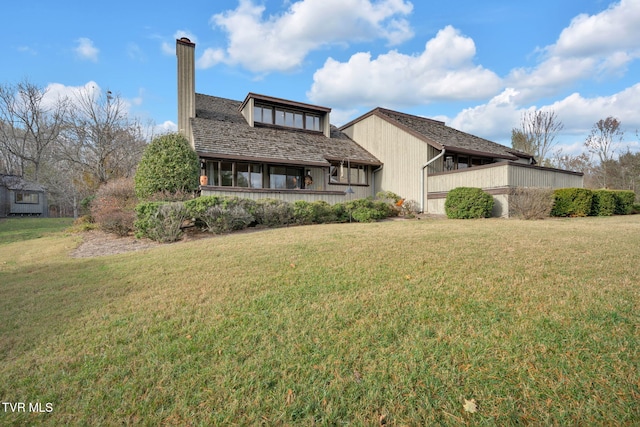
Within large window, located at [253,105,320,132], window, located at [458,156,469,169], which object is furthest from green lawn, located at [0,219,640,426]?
large window, located at [253,105,320,132]

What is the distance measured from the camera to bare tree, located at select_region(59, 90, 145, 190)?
21562 millimetres

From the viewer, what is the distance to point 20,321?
3.72 m

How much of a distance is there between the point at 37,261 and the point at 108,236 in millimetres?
3711

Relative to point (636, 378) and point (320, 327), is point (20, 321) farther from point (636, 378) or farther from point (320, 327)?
point (636, 378)

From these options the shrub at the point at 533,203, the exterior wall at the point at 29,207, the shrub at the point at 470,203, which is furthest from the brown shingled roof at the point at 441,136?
the exterior wall at the point at 29,207

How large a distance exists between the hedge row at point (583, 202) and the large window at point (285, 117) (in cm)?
1417

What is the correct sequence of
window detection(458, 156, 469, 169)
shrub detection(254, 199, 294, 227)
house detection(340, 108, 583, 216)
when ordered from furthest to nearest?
window detection(458, 156, 469, 169) → house detection(340, 108, 583, 216) → shrub detection(254, 199, 294, 227)

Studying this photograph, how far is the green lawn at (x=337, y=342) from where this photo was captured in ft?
6.97

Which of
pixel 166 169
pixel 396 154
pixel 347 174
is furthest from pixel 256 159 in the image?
pixel 396 154

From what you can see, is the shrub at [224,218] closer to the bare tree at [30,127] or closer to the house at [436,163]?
the house at [436,163]

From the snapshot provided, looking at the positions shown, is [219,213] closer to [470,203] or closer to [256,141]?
[256,141]

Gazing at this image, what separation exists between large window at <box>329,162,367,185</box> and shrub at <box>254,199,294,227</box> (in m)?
6.52

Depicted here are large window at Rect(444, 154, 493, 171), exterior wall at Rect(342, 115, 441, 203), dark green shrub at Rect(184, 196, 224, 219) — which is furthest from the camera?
large window at Rect(444, 154, 493, 171)

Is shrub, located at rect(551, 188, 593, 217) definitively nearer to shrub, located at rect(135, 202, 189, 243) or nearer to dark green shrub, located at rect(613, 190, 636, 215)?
dark green shrub, located at rect(613, 190, 636, 215)
